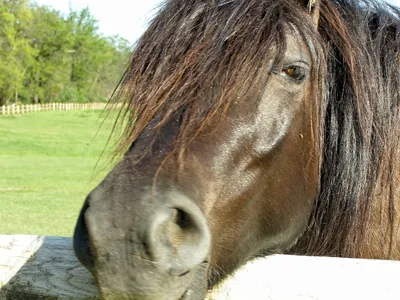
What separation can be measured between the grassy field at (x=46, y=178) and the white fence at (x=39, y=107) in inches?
746

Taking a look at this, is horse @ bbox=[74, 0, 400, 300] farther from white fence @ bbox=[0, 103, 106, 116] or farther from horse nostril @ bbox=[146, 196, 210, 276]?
white fence @ bbox=[0, 103, 106, 116]

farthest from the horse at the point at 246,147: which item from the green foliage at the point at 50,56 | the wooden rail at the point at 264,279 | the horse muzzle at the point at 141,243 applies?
the green foliage at the point at 50,56

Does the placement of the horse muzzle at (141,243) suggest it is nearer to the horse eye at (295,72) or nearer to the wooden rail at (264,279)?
the wooden rail at (264,279)

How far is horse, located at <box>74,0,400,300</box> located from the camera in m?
1.47

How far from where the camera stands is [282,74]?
2.00 m

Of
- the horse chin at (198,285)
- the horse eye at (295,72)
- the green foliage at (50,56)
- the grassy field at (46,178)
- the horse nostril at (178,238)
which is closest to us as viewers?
the horse nostril at (178,238)

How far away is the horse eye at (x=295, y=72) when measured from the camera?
6.59 feet

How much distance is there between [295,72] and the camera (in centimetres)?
204

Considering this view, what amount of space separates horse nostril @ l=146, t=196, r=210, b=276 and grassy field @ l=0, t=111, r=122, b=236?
0.93 metres

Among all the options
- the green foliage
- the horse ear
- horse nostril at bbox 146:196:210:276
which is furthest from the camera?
the green foliage

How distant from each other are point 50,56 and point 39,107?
761 centimetres

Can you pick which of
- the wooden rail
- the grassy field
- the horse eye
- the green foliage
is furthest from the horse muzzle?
the green foliage

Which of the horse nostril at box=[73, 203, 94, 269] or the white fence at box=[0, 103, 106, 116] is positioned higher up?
the horse nostril at box=[73, 203, 94, 269]

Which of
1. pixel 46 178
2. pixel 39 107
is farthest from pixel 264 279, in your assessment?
pixel 39 107
